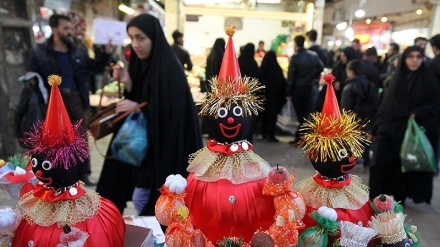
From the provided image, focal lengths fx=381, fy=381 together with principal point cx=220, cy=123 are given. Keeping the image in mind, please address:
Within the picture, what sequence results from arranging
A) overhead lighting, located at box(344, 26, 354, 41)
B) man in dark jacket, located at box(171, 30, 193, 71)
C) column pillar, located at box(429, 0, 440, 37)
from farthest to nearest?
overhead lighting, located at box(344, 26, 354, 41), column pillar, located at box(429, 0, 440, 37), man in dark jacket, located at box(171, 30, 193, 71)

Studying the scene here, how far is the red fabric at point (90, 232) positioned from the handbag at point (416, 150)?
8.80 ft

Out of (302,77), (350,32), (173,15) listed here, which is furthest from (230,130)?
(350,32)

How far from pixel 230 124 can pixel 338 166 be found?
0.37 meters

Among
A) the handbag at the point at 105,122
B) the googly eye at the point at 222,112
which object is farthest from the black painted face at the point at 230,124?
the handbag at the point at 105,122

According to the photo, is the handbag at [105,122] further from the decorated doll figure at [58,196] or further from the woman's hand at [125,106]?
the decorated doll figure at [58,196]

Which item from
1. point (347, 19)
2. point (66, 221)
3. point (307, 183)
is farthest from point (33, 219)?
point (347, 19)

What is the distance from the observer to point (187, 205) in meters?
1.24

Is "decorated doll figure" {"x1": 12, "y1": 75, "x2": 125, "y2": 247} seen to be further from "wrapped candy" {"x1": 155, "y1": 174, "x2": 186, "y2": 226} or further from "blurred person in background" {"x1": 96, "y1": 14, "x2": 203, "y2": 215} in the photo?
"blurred person in background" {"x1": 96, "y1": 14, "x2": 203, "y2": 215}

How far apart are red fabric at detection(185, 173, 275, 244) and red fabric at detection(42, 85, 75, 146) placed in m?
0.45

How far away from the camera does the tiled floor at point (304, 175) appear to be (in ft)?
10.3

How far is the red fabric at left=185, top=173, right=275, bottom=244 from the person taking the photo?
118 cm

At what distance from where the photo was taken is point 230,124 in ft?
3.92

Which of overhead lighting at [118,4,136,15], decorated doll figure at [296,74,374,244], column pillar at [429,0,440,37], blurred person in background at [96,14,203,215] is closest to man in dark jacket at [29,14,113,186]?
blurred person in background at [96,14,203,215]

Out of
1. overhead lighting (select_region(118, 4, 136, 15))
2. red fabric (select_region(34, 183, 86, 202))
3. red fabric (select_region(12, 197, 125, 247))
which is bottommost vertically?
red fabric (select_region(12, 197, 125, 247))
